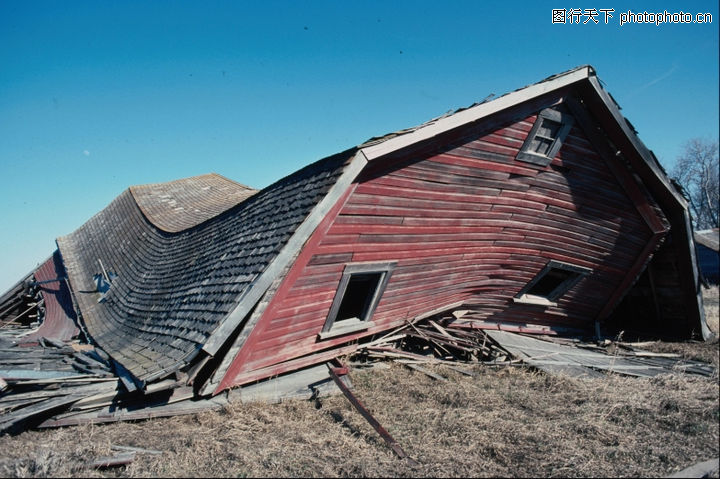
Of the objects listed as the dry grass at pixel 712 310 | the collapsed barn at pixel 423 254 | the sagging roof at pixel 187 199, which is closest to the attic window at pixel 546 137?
the collapsed barn at pixel 423 254

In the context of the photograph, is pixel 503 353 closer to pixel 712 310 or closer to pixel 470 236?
pixel 470 236

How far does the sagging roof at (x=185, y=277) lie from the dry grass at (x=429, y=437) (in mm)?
988

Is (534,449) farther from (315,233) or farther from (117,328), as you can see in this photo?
(117,328)

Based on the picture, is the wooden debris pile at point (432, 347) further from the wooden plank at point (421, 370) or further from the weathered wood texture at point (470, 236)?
the weathered wood texture at point (470, 236)

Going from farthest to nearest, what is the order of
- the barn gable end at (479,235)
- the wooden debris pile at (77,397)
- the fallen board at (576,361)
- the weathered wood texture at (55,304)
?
1. the weathered wood texture at (55,304)
2. the fallen board at (576,361)
3. the barn gable end at (479,235)
4. the wooden debris pile at (77,397)

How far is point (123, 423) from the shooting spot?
205 inches

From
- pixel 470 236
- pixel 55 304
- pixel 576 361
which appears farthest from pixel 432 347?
pixel 55 304

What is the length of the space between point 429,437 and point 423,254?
3.26m

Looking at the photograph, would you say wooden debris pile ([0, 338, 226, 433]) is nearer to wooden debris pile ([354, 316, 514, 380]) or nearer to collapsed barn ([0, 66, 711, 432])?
collapsed barn ([0, 66, 711, 432])

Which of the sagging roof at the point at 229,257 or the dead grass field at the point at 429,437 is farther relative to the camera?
the sagging roof at the point at 229,257

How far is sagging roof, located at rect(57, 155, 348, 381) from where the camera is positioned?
5.68 m

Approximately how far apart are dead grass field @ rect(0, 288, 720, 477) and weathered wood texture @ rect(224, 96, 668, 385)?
47.5 inches

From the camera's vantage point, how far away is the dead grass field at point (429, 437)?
4.05 m

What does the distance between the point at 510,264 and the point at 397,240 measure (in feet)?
9.96
